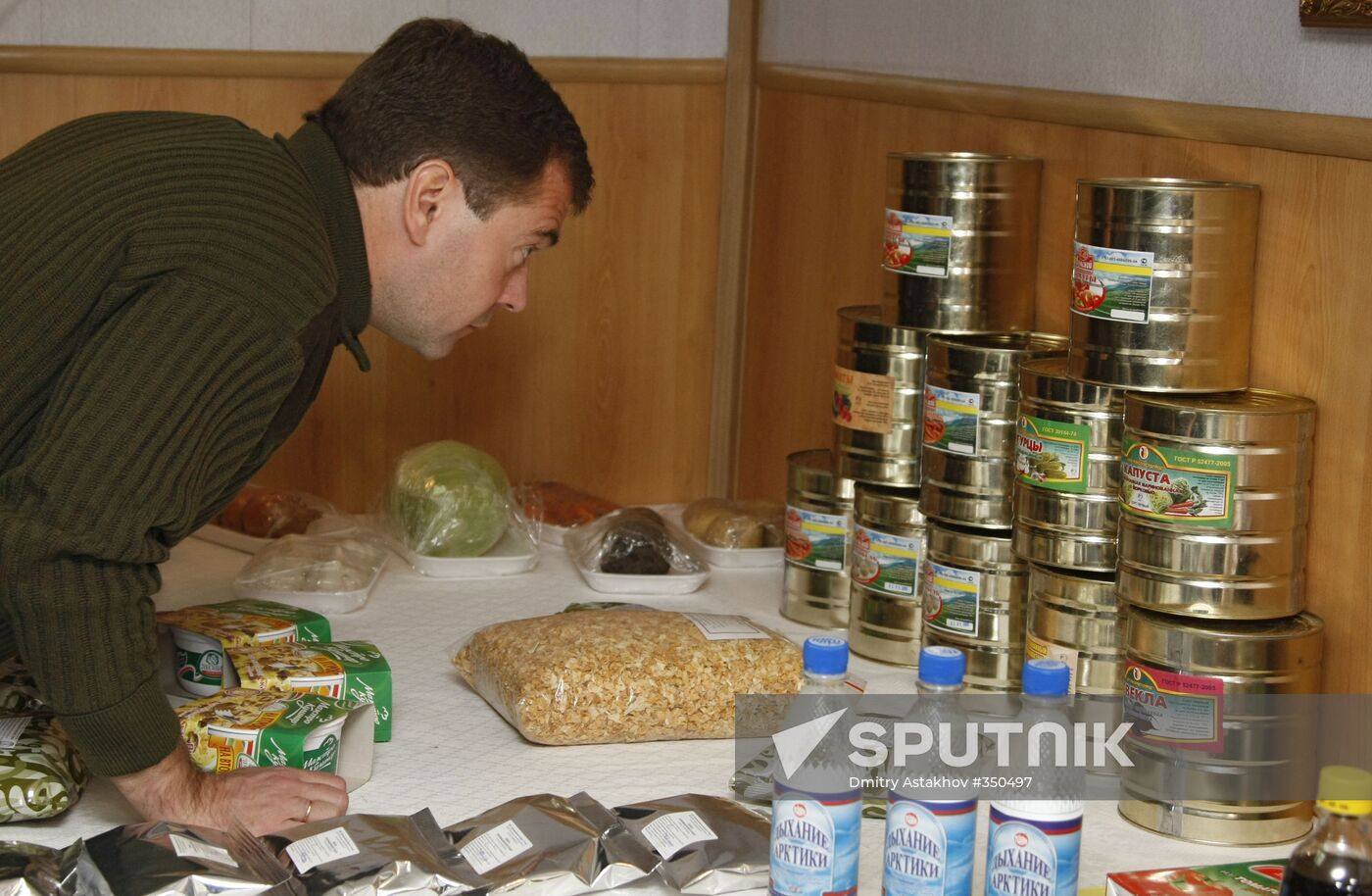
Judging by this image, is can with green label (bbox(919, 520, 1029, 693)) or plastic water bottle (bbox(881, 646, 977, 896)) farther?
can with green label (bbox(919, 520, 1029, 693))

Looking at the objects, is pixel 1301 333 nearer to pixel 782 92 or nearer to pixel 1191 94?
pixel 1191 94

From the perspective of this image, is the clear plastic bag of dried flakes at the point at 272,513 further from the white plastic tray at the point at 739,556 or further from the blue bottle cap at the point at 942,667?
the blue bottle cap at the point at 942,667

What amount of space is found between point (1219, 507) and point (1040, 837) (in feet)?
1.39

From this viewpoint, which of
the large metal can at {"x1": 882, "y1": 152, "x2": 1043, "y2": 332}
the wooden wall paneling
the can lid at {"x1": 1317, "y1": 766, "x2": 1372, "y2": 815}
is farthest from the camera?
the large metal can at {"x1": 882, "y1": 152, "x2": 1043, "y2": 332}

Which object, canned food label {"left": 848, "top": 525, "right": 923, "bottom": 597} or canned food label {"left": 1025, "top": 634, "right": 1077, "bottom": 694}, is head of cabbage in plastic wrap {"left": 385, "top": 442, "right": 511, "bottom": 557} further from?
canned food label {"left": 1025, "top": 634, "right": 1077, "bottom": 694}

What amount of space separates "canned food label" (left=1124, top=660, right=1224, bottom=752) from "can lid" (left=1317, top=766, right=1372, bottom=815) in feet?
1.29

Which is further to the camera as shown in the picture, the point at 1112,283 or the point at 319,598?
the point at 319,598

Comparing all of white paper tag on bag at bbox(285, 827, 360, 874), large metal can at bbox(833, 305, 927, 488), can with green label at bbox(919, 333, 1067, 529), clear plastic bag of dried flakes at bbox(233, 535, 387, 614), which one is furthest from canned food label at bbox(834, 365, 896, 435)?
white paper tag on bag at bbox(285, 827, 360, 874)

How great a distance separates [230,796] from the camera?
50.7 inches

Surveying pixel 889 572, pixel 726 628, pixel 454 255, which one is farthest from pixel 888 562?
pixel 454 255

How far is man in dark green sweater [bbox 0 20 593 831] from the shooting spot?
1.17 metres

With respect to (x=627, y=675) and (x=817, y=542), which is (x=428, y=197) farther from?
(x=817, y=542)

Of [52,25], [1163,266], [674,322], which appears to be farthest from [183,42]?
[1163,266]

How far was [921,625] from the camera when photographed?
171 centimetres
